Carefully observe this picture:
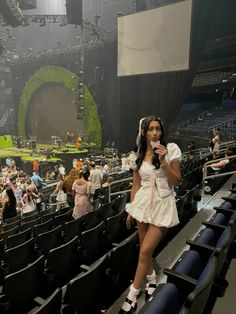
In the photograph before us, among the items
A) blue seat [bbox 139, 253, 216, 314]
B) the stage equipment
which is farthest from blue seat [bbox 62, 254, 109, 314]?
the stage equipment

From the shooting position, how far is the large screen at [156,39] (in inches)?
405

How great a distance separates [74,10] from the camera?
1269 cm

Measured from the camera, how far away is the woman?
6.23ft

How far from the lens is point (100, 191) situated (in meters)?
6.25

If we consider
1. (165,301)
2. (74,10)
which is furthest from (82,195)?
(74,10)

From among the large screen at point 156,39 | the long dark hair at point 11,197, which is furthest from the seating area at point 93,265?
the large screen at point 156,39

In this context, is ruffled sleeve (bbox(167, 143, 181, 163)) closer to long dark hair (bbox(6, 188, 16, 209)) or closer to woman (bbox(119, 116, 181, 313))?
woman (bbox(119, 116, 181, 313))

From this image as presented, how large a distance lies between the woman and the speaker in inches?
492

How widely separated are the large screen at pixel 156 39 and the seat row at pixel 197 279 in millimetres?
9243

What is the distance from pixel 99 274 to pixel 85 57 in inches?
667

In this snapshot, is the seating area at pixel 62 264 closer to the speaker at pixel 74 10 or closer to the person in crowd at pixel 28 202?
the person in crowd at pixel 28 202

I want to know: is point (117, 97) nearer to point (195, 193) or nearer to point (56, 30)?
point (56, 30)

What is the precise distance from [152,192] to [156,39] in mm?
10396

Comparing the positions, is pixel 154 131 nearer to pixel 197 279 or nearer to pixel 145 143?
pixel 145 143
